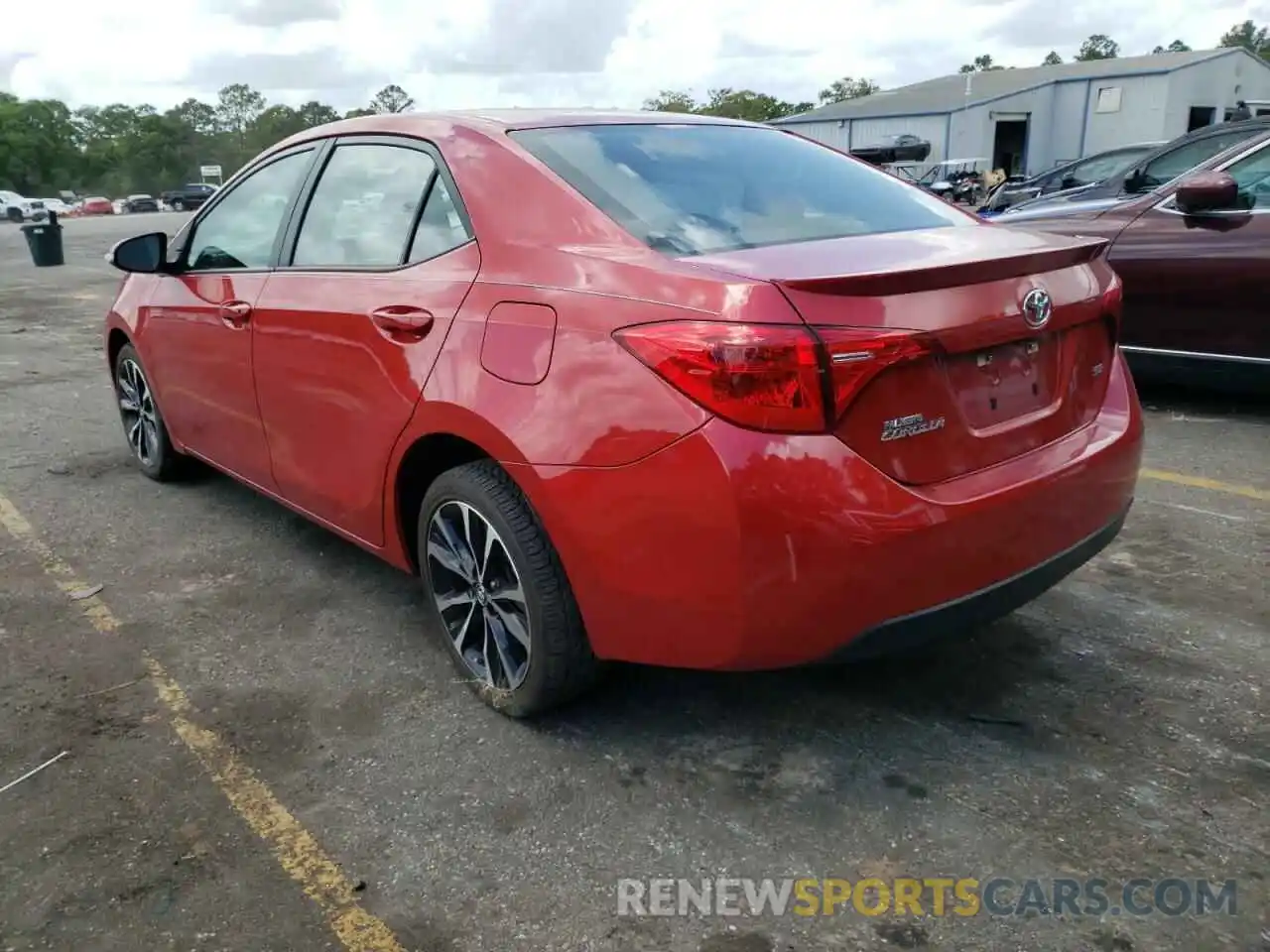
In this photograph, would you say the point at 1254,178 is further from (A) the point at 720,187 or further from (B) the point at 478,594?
(B) the point at 478,594

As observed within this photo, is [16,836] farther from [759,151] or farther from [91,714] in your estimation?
[759,151]

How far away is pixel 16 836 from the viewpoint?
248 centimetres

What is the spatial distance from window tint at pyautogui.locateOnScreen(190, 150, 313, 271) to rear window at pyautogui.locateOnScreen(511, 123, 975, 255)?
1224mm

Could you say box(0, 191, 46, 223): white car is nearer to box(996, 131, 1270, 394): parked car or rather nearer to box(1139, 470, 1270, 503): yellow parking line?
box(996, 131, 1270, 394): parked car

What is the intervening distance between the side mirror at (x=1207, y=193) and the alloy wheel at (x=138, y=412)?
5.32m

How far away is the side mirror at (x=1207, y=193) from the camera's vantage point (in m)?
5.45

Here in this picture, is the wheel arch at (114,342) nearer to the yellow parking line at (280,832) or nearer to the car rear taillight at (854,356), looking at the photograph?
the yellow parking line at (280,832)

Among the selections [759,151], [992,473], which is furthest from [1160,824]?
[759,151]

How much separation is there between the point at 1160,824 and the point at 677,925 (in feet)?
3.71

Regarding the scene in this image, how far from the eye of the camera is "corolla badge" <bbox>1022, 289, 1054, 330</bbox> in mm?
2475

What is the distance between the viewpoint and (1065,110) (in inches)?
1673

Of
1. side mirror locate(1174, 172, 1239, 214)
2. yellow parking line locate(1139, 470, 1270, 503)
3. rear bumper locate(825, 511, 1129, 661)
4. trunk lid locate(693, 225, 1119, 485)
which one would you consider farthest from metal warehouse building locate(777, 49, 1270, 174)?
rear bumper locate(825, 511, 1129, 661)

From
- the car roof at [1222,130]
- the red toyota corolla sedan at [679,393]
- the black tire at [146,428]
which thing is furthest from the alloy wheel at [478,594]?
the car roof at [1222,130]

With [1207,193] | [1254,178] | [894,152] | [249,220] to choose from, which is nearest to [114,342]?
[249,220]
